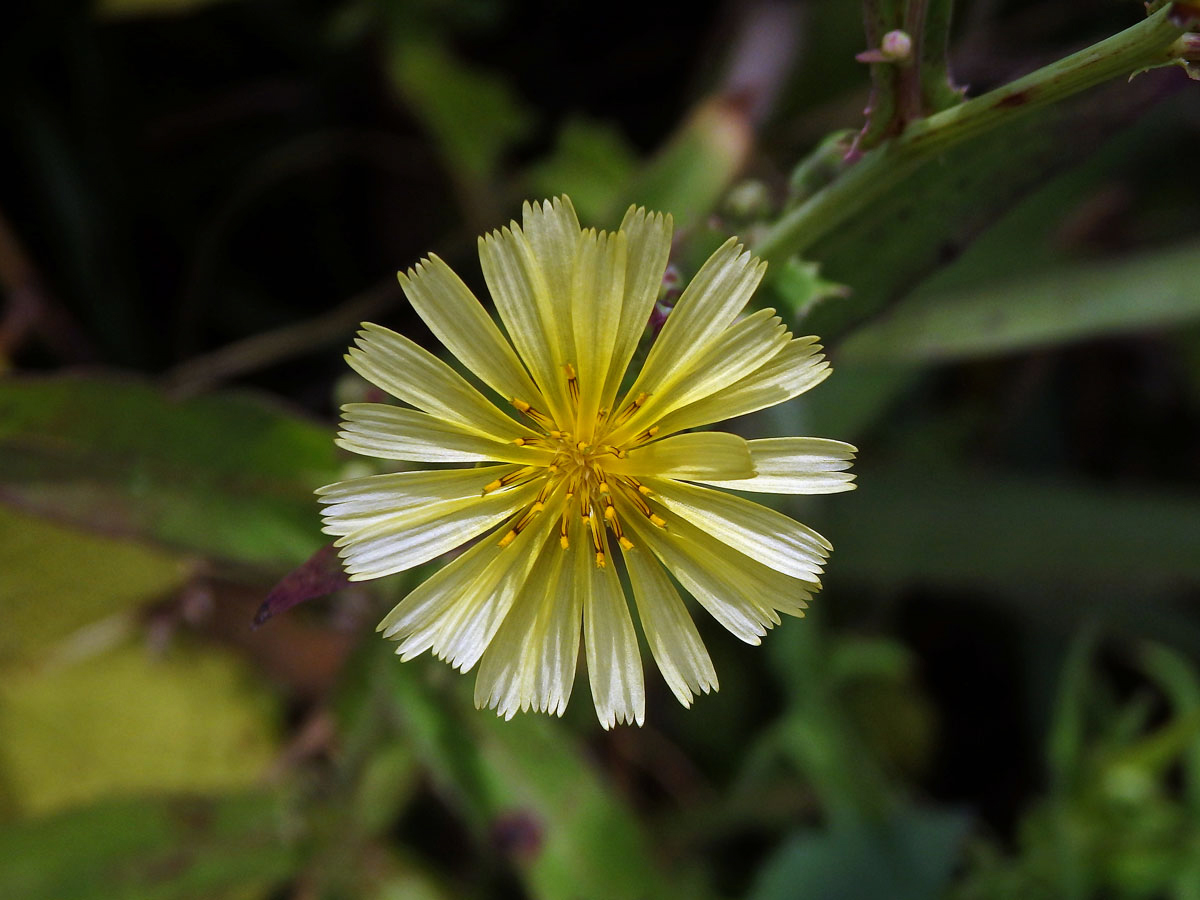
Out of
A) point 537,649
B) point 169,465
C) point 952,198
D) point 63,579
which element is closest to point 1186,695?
point 952,198

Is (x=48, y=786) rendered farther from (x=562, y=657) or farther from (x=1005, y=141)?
(x=1005, y=141)

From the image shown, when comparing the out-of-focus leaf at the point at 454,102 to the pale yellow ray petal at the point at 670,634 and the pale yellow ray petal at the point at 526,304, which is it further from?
the pale yellow ray petal at the point at 670,634

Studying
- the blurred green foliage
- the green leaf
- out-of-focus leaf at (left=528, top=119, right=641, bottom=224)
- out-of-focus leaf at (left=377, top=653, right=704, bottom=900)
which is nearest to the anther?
the green leaf

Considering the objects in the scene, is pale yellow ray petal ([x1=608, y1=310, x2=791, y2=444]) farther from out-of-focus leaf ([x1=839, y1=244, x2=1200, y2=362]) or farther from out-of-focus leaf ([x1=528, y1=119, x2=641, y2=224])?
out-of-focus leaf ([x1=528, y1=119, x2=641, y2=224])

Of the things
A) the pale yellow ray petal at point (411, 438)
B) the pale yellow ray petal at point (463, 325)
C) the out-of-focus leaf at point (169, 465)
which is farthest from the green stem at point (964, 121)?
the out-of-focus leaf at point (169, 465)

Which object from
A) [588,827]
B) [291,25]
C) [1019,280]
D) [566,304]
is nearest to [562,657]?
[566,304]
